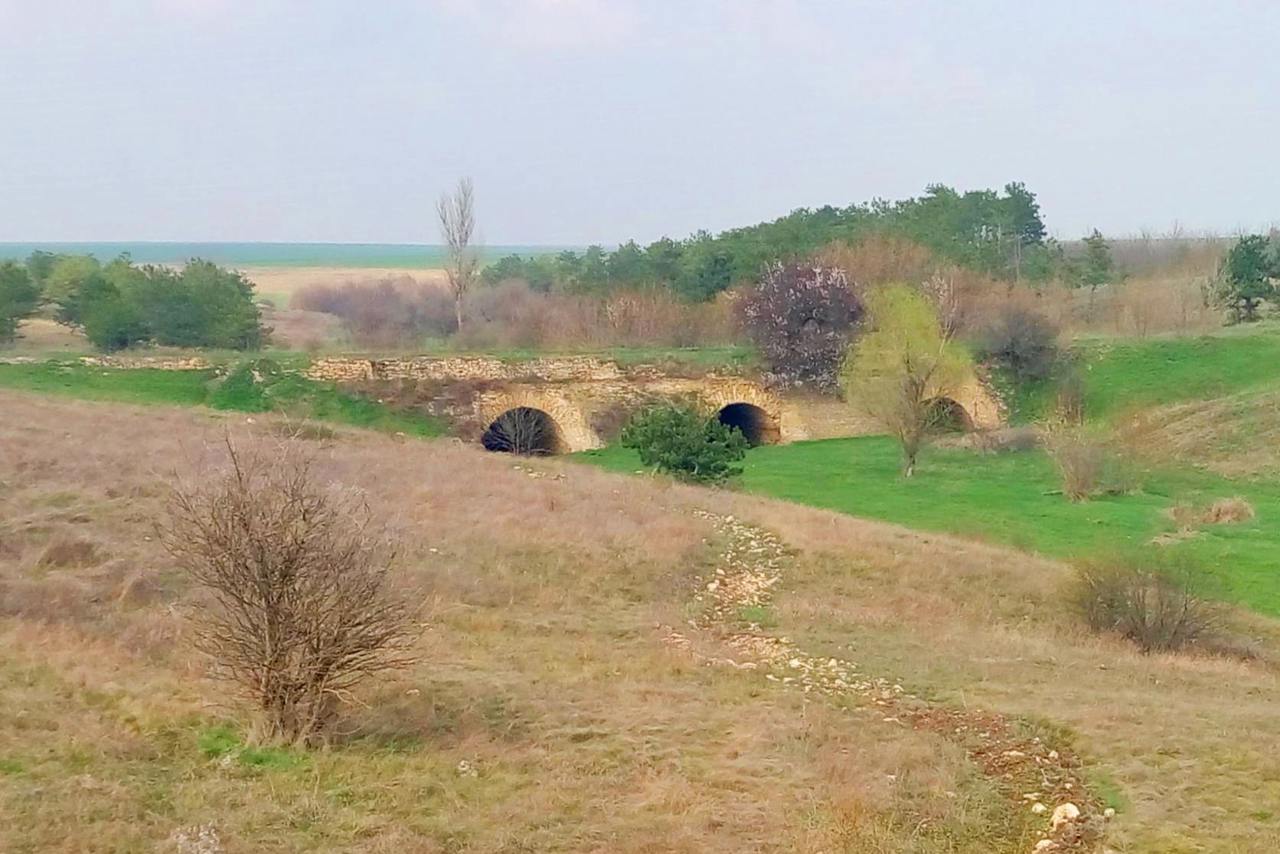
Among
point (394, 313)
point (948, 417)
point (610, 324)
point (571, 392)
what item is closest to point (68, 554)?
point (571, 392)

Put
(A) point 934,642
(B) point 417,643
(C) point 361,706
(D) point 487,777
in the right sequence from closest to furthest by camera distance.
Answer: (D) point 487,777, (C) point 361,706, (B) point 417,643, (A) point 934,642

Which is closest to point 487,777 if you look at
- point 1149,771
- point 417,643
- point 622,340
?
point 417,643

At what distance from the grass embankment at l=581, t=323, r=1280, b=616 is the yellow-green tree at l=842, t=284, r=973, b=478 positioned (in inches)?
48.0

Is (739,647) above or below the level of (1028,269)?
below

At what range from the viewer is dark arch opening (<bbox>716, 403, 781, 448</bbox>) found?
1478 inches

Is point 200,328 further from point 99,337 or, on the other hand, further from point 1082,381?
point 1082,381

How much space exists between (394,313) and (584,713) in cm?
5092

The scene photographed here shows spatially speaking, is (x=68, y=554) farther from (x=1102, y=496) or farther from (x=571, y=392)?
(x=571, y=392)

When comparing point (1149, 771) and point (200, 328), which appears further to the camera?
point (200, 328)

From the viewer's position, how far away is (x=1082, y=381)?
117 feet

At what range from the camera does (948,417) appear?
114 ft

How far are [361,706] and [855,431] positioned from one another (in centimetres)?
3011

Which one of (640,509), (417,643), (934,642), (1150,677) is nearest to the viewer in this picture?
(417,643)

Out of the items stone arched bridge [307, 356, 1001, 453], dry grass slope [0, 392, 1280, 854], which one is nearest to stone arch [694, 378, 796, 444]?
stone arched bridge [307, 356, 1001, 453]
